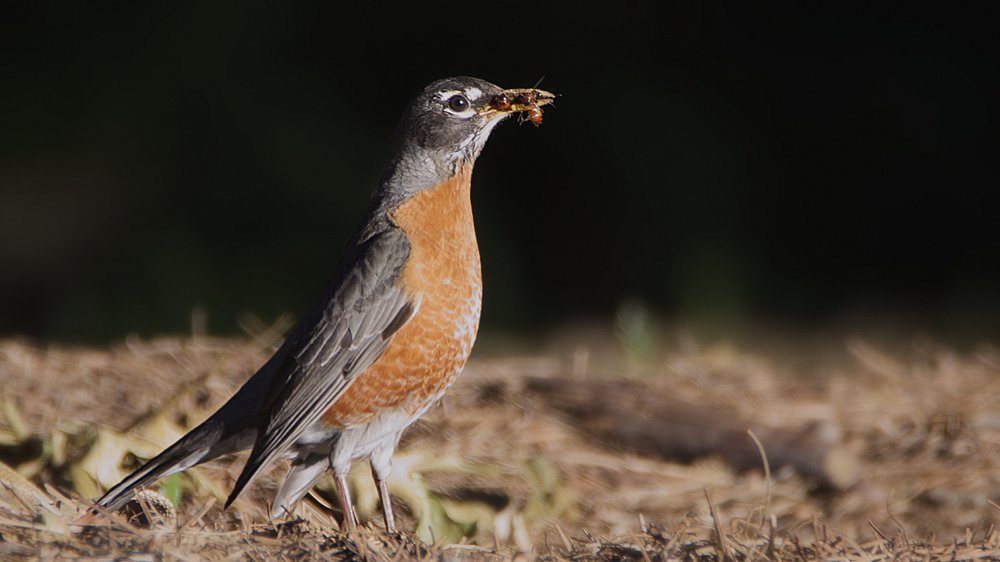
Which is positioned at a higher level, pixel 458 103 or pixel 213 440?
pixel 458 103

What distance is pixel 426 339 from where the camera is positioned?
3842mm

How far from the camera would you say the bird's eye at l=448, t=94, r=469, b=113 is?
431cm

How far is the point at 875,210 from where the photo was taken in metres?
9.33

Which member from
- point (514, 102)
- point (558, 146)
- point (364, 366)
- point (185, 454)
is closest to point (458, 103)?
point (514, 102)

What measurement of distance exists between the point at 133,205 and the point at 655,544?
6.96 meters

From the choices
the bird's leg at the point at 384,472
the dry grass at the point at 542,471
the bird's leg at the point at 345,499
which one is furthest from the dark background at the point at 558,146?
the bird's leg at the point at 345,499

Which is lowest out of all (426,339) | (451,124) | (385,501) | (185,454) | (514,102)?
(185,454)

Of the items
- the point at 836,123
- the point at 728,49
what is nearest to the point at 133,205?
the point at 728,49

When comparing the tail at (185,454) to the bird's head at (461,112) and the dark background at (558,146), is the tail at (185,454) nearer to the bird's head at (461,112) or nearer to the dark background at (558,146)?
the bird's head at (461,112)

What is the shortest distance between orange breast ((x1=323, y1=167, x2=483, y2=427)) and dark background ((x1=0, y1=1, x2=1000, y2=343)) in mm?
4488

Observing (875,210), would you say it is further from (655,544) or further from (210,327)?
(655,544)

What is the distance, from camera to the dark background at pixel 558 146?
8.90 meters

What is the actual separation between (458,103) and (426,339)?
92 centimetres

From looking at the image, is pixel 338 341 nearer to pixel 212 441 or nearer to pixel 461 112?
pixel 212 441
